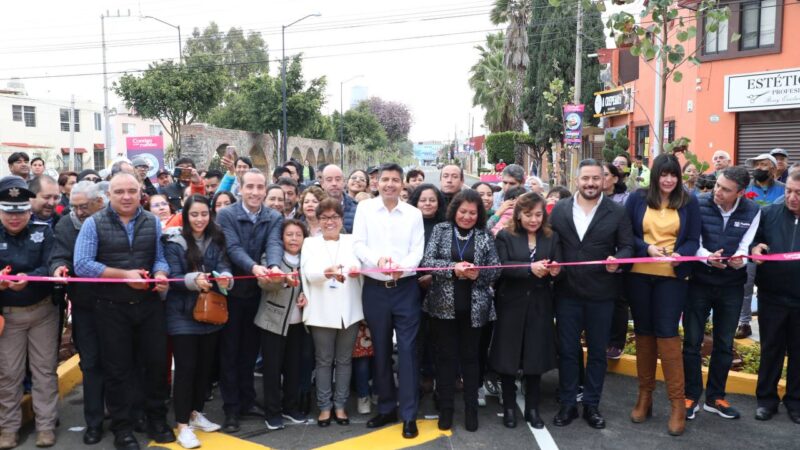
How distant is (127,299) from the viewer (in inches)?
184

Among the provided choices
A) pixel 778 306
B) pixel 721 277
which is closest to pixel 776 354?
pixel 778 306

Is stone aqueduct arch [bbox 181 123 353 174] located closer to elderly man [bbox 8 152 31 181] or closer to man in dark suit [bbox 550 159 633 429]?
elderly man [bbox 8 152 31 181]

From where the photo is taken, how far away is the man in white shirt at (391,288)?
5.05 metres

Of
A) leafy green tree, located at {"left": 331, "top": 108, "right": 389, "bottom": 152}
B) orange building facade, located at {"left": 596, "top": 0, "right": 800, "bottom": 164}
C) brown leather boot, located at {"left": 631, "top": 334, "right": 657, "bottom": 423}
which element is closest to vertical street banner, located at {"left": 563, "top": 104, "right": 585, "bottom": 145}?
orange building facade, located at {"left": 596, "top": 0, "right": 800, "bottom": 164}

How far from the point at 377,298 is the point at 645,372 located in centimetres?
226

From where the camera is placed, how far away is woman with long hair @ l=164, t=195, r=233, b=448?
4.87 metres

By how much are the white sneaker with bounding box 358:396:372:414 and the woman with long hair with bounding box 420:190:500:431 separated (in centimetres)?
71

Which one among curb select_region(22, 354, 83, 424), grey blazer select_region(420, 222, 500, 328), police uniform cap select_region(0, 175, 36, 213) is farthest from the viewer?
curb select_region(22, 354, 83, 424)

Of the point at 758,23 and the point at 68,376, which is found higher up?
the point at 758,23

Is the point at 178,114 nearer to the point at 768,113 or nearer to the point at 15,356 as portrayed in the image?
the point at 768,113

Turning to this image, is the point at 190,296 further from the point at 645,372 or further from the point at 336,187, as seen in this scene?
the point at 645,372

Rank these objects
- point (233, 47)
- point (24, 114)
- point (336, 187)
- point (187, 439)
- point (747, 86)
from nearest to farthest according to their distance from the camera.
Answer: point (187, 439)
point (336, 187)
point (747, 86)
point (24, 114)
point (233, 47)

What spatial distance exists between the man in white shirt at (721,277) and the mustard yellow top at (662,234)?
0.29m

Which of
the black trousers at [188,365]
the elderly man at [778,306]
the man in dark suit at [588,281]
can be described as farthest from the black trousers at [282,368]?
the elderly man at [778,306]
